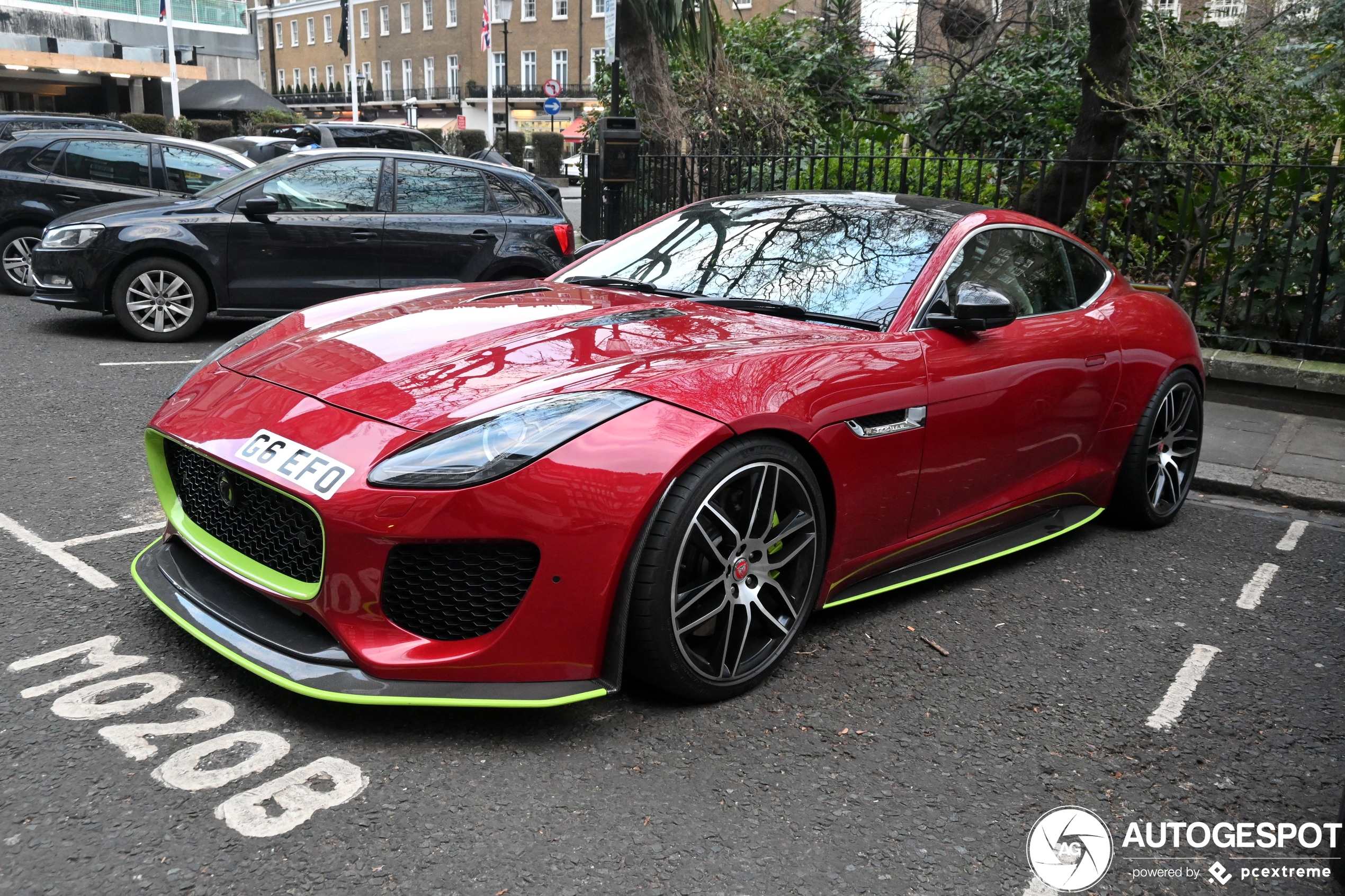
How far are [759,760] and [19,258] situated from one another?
10212 mm

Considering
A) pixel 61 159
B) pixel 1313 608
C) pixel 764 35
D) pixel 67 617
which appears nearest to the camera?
pixel 67 617

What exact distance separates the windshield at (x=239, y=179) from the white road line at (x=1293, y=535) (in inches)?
282

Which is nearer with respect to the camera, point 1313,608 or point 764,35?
point 1313,608

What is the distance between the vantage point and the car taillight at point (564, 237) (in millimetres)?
9266

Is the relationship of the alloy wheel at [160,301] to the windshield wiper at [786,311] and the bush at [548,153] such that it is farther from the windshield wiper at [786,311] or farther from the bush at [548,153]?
the bush at [548,153]

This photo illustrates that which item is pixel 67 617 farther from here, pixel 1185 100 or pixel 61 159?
pixel 1185 100

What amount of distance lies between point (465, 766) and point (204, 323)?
7566 millimetres

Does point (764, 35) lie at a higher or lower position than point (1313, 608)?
higher

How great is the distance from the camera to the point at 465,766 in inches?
103

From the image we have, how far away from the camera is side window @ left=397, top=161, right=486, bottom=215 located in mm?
8781

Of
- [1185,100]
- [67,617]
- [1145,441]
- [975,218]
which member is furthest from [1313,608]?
[1185,100]

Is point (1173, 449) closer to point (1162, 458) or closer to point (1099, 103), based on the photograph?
point (1162, 458)

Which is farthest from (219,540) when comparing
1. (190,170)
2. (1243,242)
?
(190,170)

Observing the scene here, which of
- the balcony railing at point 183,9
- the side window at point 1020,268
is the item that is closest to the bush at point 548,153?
the balcony railing at point 183,9
